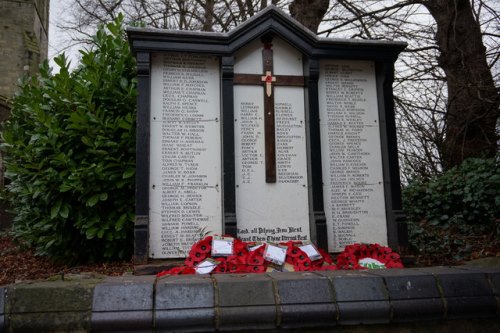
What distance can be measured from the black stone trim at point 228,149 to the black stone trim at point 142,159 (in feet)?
2.54

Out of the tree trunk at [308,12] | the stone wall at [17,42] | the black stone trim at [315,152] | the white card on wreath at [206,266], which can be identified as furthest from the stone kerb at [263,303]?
the stone wall at [17,42]

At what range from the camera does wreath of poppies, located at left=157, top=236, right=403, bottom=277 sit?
3850mm

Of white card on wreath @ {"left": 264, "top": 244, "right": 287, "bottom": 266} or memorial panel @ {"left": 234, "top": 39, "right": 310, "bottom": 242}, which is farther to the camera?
memorial panel @ {"left": 234, "top": 39, "right": 310, "bottom": 242}

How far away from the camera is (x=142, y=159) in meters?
4.27

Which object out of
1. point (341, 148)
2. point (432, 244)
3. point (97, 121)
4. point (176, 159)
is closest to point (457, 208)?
point (432, 244)

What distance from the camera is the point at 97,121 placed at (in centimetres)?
472

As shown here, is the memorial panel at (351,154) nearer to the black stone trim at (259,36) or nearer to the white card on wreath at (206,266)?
the black stone trim at (259,36)

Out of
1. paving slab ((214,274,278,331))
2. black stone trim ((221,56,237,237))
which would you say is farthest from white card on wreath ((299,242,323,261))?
paving slab ((214,274,278,331))

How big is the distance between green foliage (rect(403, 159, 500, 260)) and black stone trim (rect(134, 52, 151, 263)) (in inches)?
135

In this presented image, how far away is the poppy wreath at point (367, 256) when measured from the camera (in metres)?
4.14

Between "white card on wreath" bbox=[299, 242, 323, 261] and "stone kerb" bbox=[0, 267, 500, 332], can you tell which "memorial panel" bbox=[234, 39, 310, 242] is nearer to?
"white card on wreath" bbox=[299, 242, 323, 261]

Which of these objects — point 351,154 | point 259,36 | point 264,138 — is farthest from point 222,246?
point 259,36

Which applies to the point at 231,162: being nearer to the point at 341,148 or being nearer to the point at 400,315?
the point at 341,148

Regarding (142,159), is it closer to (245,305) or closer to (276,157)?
(276,157)
